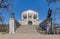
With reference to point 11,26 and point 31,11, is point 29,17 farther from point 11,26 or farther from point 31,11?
point 11,26

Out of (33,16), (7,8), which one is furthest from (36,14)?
(7,8)

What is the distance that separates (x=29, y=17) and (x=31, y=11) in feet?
7.82

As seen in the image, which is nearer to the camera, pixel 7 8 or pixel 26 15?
pixel 7 8

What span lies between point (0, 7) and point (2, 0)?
120cm

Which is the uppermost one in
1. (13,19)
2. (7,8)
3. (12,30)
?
(7,8)

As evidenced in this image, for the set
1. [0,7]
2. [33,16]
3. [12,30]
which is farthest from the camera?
[33,16]

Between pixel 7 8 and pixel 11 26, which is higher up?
pixel 7 8

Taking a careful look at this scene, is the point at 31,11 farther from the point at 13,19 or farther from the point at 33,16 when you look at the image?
the point at 13,19

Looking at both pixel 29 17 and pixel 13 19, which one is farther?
pixel 29 17

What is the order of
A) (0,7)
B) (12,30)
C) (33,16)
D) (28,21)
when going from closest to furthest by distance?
(12,30) → (0,7) → (28,21) → (33,16)

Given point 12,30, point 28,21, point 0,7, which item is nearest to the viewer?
point 12,30

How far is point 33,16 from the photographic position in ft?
216

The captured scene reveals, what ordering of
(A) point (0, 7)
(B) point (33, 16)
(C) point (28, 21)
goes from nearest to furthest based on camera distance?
(A) point (0, 7) → (C) point (28, 21) → (B) point (33, 16)

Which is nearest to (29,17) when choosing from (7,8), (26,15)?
(26,15)
